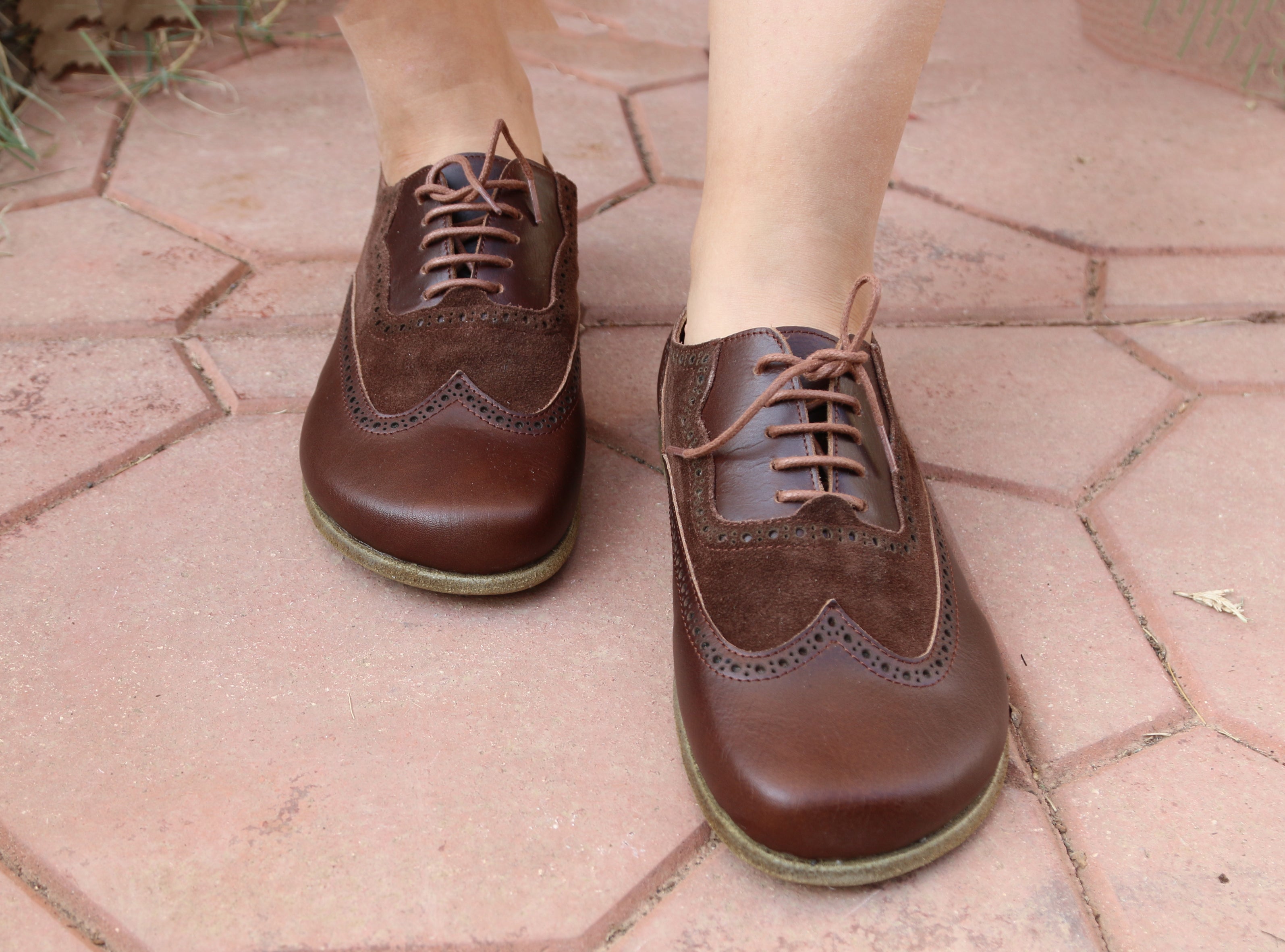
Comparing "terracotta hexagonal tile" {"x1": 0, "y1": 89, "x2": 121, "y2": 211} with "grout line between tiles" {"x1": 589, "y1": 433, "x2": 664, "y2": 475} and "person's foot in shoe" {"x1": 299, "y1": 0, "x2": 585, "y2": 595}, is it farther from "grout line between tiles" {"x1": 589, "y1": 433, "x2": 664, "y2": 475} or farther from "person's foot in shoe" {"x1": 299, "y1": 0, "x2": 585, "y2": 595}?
"grout line between tiles" {"x1": 589, "y1": 433, "x2": 664, "y2": 475}

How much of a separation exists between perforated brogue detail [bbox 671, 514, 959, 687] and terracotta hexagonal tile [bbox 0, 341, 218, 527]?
27.4 inches

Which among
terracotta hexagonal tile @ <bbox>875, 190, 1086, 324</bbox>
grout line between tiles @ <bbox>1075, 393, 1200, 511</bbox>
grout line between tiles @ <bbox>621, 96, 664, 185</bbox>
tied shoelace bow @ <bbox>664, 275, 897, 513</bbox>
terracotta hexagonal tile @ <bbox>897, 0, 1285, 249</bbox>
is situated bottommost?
terracotta hexagonal tile @ <bbox>875, 190, 1086, 324</bbox>

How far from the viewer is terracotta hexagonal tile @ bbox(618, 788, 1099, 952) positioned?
727 mm

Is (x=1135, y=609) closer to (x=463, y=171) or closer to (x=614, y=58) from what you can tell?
(x=463, y=171)

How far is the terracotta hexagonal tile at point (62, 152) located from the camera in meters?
1.56

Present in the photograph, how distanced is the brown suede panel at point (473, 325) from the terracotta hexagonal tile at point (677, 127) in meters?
0.61

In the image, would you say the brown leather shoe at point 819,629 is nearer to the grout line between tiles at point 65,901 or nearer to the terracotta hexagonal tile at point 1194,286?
the grout line between tiles at point 65,901

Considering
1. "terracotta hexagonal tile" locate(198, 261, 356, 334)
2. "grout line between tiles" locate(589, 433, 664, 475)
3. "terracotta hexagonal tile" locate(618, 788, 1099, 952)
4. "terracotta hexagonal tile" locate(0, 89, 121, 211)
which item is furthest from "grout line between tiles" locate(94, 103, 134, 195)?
A: "terracotta hexagonal tile" locate(618, 788, 1099, 952)

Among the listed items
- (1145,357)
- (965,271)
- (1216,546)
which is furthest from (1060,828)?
(965,271)

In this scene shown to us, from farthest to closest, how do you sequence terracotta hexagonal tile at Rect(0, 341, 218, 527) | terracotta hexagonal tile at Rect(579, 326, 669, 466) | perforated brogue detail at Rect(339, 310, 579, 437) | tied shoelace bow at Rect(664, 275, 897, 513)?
terracotta hexagonal tile at Rect(579, 326, 669, 466) < terracotta hexagonal tile at Rect(0, 341, 218, 527) < perforated brogue detail at Rect(339, 310, 579, 437) < tied shoelace bow at Rect(664, 275, 897, 513)

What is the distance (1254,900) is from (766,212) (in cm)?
67

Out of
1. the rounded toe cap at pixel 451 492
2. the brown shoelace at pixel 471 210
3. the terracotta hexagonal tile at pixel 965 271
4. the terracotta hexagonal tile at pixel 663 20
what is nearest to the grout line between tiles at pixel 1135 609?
the terracotta hexagonal tile at pixel 965 271

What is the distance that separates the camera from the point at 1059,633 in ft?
3.17

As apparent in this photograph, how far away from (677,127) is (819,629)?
128 cm
